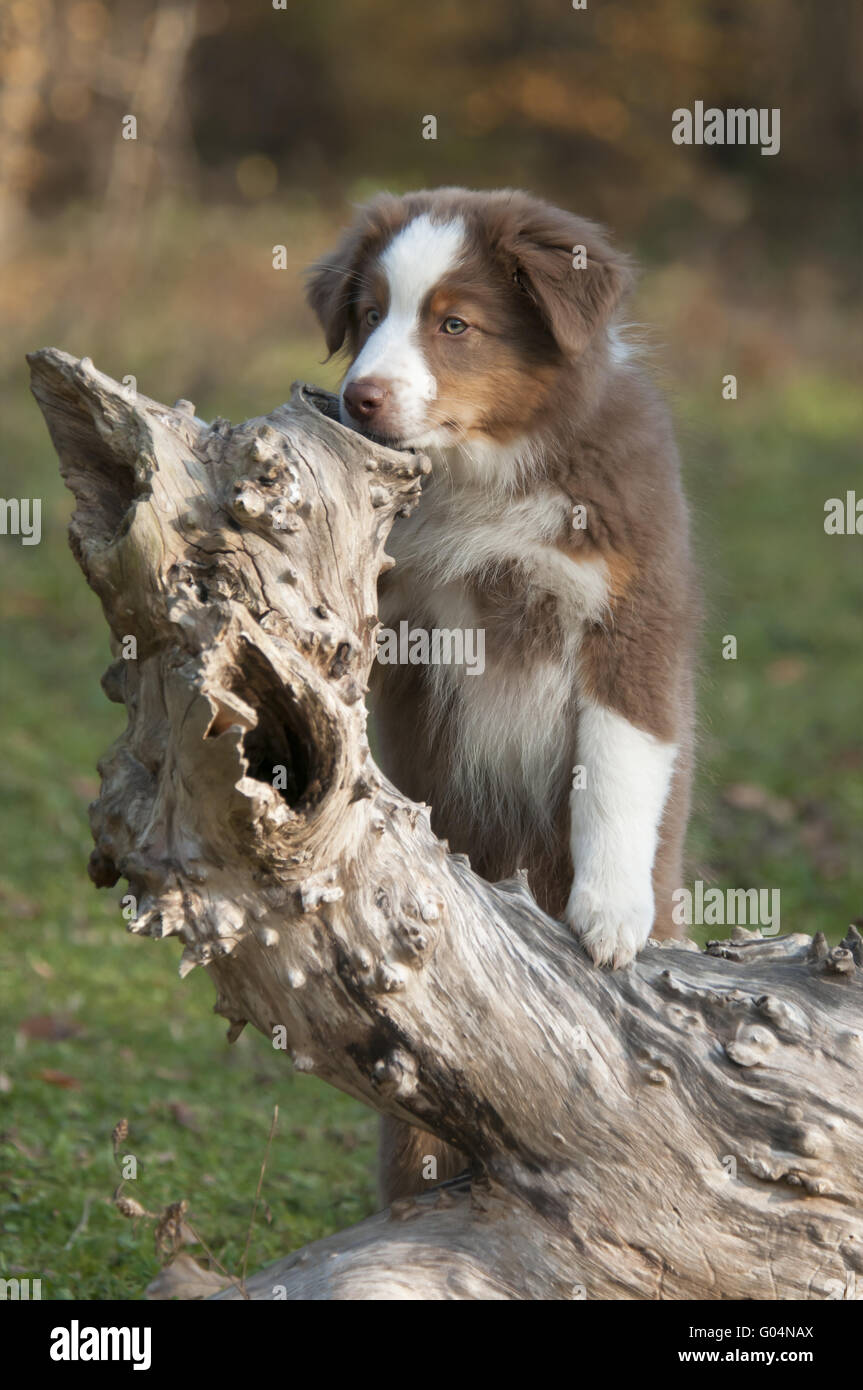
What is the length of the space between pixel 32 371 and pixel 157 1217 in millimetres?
2340

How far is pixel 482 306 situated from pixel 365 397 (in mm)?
467

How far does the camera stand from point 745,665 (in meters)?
9.10

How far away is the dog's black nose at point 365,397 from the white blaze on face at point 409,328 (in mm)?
16

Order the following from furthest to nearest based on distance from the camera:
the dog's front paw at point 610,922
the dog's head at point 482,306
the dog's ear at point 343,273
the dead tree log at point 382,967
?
the dog's ear at point 343,273, the dog's head at point 482,306, the dog's front paw at point 610,922, the dead tree log at point 382,967

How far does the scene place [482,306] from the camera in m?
3.71

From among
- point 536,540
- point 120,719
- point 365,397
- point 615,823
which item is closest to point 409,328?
point 365,397

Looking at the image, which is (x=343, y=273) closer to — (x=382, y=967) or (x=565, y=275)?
(x=565, y=275)

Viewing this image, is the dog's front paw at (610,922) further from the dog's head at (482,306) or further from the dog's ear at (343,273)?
the dog's ear at (343,273)

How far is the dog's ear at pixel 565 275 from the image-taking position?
3.63 meters

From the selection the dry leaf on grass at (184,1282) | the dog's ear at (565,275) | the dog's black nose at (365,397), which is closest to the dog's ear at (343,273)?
the dog's ear at (565,275)

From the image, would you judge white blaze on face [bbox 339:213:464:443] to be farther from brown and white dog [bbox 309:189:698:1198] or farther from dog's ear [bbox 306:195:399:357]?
dog's ear [bbox 306:195:399:357]

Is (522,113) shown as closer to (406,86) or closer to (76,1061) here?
(406,86)

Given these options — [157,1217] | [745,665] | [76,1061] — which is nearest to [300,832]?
[157,1217]

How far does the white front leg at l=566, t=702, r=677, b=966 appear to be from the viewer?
3443 mm
